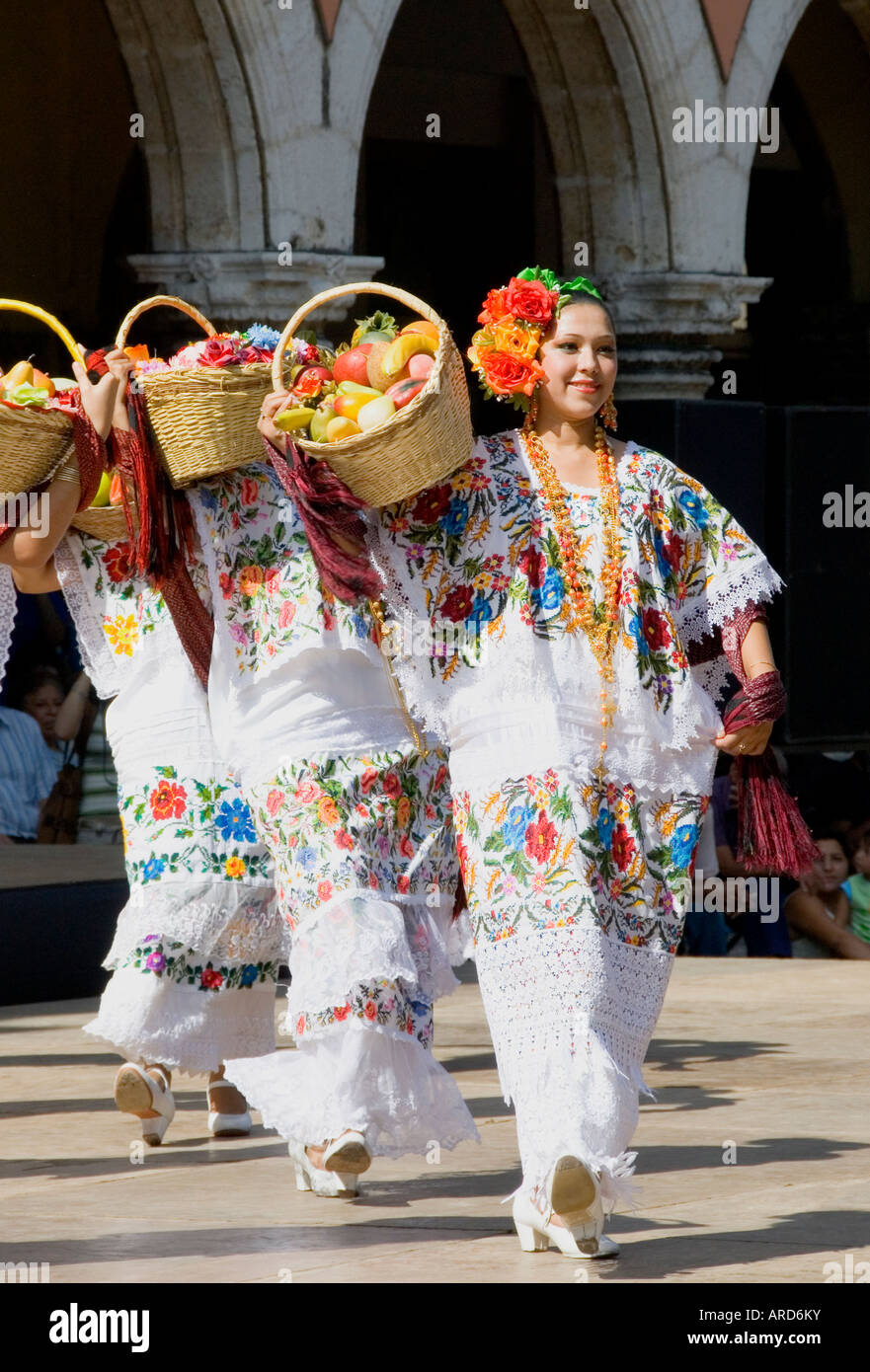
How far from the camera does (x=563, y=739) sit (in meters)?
4.46

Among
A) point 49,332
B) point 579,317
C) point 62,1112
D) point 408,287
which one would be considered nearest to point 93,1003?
point 62,1112

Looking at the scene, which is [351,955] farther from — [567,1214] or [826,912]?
[826,912]

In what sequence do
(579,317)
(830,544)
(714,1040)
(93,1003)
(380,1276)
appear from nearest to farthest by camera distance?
1. (380,1276)
2. (579,317)
3. (714,1040)
4. (93,1003)
5. (830,544)

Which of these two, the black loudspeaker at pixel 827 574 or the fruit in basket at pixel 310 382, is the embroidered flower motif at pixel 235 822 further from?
the black loudspeaker at pixel 827 574

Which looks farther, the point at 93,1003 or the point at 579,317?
the point at 93,1003

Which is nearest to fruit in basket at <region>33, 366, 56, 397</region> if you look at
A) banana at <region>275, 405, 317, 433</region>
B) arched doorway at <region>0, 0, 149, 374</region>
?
banana at <region>275, 405, 317, 433</region>

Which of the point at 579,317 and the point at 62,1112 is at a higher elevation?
the point at 579,317

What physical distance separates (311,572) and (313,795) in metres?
0.45

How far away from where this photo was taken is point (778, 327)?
46.5 feet

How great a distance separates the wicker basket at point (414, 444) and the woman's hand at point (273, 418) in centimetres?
9

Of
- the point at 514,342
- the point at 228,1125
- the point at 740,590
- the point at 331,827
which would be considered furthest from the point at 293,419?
the point at 228,1125

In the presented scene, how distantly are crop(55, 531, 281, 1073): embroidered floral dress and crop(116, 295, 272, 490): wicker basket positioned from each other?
0.36 meters

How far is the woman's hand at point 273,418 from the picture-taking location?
4746mm

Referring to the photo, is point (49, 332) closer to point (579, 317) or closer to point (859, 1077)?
point (859, 1077)
